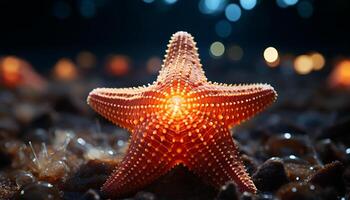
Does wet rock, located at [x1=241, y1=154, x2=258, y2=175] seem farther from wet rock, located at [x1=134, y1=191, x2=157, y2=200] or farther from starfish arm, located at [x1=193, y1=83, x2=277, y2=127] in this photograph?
wet rock, located at [x1=134, y1=191, x2=157, y2=200]

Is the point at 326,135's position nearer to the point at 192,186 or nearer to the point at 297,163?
the point at 297,163

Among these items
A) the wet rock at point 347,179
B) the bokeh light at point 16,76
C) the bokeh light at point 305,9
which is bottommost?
the wet rock at point 347,179

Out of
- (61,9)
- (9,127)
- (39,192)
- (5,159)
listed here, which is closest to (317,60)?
(61,9)

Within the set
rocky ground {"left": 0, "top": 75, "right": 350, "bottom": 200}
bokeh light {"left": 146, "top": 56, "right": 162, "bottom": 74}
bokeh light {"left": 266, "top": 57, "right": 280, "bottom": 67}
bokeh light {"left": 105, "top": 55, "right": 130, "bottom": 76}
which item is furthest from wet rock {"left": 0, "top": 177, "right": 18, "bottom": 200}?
bokeh light {"left": 266, "top": 57, "right": 280, "bottom": 67}

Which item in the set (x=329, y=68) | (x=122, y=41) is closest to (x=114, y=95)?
(x=329, y=68)

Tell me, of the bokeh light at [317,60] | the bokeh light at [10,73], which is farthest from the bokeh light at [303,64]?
the bokeh light at [10,73]

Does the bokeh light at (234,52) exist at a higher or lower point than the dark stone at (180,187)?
higher

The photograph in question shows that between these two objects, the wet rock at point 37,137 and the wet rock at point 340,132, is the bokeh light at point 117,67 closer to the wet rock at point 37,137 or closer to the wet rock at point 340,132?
the wet rock at point 37,137
